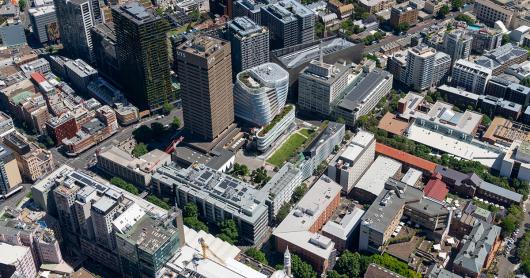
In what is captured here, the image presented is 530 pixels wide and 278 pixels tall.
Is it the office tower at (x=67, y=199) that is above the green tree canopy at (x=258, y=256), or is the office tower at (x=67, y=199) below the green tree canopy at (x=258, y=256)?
above

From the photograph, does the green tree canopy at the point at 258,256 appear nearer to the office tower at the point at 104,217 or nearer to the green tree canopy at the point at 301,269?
the green tree canopy at the point at 301,269

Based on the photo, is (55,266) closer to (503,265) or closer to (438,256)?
(438,256)

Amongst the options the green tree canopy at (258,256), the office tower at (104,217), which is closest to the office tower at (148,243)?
the office tower at (104,217)

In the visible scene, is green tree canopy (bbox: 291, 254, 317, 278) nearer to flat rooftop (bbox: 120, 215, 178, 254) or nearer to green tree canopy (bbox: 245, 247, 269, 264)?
green tree canopy (bbox: 245, 247, 269, 264)

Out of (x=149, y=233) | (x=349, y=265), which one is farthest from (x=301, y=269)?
(x=149, y=233)

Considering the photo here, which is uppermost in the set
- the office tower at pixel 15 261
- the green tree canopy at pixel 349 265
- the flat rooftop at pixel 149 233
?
the flat rooftop at pixel 149 233

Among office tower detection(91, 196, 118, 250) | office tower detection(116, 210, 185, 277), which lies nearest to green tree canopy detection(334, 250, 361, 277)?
office tower detection(116, 210, 185, 277)

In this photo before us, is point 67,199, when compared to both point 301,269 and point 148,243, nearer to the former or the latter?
point 148,243

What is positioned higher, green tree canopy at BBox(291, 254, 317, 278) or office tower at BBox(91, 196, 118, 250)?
office tower at BBox(91, 196, 118, 250)
